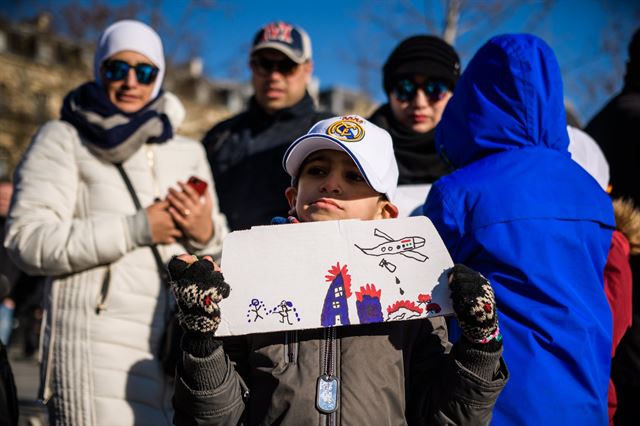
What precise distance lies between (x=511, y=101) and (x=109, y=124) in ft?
6.12

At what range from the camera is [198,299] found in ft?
5.52

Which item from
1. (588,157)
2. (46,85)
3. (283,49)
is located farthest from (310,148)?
(46,85)

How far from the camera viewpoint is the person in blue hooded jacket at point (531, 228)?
79.0 inches

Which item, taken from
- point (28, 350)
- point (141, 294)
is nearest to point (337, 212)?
point (141, 294)

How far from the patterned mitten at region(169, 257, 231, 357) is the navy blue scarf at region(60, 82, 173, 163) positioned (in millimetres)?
1452

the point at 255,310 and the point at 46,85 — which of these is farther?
the point at 46,85

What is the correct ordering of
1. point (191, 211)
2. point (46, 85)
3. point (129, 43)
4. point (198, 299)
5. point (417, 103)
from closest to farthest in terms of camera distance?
point (198, 299) → point (191, 211) → point (129, 43) → point (417, 103) → point (46, 85)

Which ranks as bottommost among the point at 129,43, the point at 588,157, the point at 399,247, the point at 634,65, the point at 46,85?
the point at 399,247

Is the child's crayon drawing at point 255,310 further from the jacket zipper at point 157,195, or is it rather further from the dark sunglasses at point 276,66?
the dark sunglasses at point 276,66

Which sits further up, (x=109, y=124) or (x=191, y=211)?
(x=109, y=124)

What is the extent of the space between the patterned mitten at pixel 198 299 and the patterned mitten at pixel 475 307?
626 millimetres

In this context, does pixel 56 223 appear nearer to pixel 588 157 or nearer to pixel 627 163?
pixel 588 157

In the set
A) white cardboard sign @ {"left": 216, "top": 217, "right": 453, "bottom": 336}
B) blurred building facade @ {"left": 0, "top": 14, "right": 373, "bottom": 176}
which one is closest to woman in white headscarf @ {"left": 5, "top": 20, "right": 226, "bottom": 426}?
white cardboard sign @ {"left": 216, "top": 217, "right": 453, "bottom": 336}

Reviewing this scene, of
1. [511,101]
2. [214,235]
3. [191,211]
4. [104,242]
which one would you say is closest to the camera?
[511,101]
